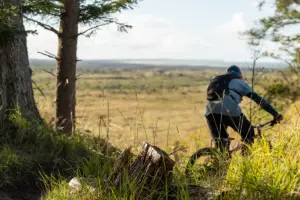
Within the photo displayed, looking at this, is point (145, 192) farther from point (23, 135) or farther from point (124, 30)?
point (124, 30)

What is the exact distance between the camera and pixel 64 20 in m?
10.1

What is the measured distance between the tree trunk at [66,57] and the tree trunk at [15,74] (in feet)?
7.91

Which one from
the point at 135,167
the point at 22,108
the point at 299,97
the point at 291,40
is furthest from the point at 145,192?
the point at 291,40

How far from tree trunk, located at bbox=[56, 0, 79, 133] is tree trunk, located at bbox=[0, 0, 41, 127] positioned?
241 cm

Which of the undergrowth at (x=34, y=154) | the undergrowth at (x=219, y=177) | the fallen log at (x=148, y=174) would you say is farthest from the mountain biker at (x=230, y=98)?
the fallen log at (x=148, y=174)

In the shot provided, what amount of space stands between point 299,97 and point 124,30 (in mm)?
11808

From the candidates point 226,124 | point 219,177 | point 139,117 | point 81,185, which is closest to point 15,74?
point 139,117

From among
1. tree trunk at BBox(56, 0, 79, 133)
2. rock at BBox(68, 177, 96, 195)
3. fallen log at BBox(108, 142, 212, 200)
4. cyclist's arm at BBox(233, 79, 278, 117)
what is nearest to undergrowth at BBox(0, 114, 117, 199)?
rock at BBox(68, 177, 96, 195)

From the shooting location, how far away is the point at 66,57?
10094 millimetres

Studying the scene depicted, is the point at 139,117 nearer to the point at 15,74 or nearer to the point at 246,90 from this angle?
the point at 246,90

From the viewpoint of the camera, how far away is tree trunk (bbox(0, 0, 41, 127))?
7121 millimetres

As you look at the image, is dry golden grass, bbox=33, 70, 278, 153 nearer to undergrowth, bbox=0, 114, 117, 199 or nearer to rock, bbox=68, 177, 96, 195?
undergrowth, bbox=0, 114, 117, 199

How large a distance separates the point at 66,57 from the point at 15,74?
2.80m

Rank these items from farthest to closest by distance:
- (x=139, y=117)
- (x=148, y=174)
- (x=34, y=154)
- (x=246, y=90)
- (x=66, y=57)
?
1. (x=66, y=57)
2. (x=34, y=154)
3. (x=246, y=90)
4. (x=139, y=117)
5. (x=148, y=174)
